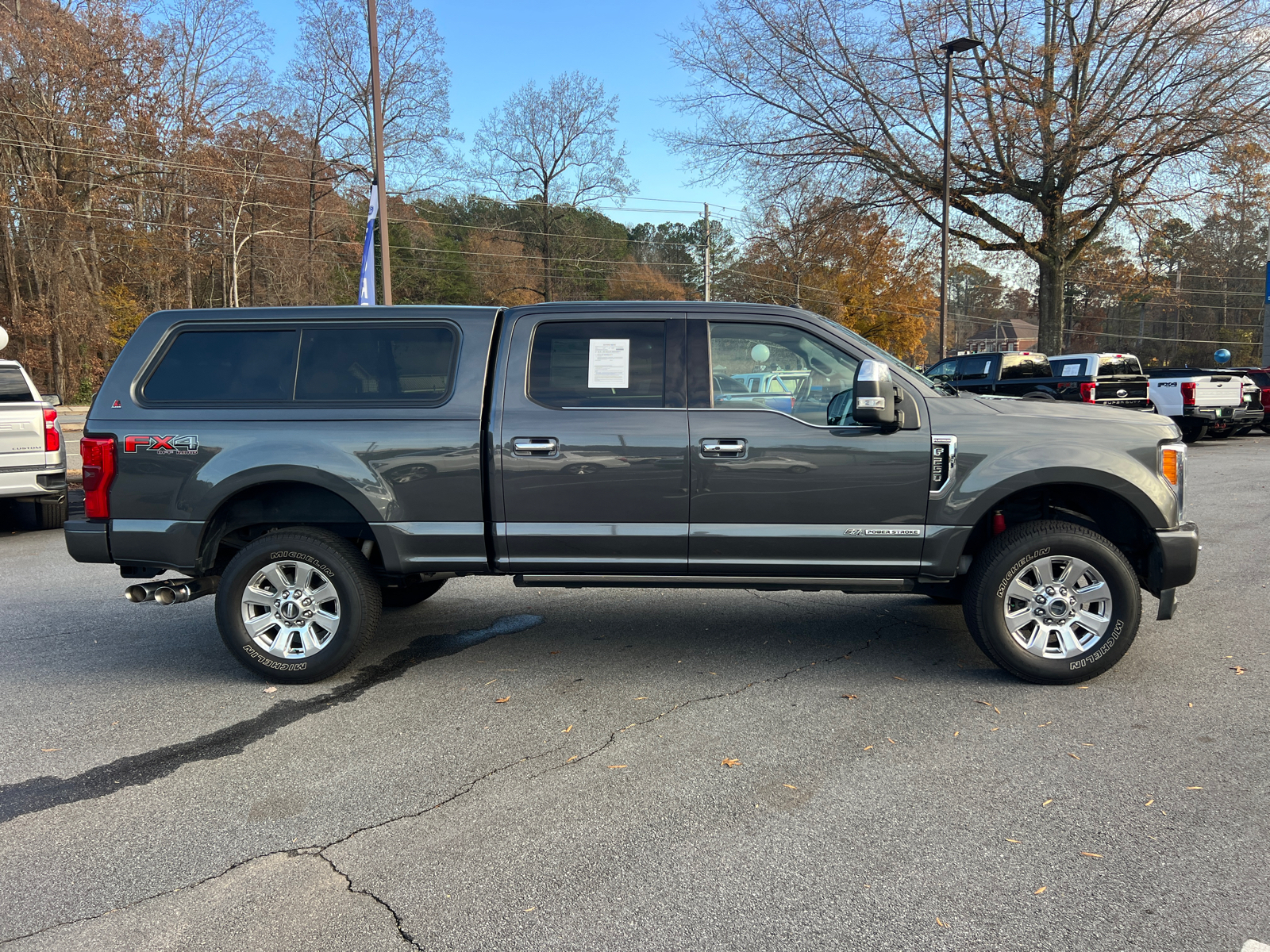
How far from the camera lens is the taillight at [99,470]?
468 centimetres

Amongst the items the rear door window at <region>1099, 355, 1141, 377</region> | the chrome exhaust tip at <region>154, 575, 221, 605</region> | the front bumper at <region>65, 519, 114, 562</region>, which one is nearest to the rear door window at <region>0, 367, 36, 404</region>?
the front bumper at <region>65, 519, 114, 562</region>

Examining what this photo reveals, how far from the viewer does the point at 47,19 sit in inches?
1192

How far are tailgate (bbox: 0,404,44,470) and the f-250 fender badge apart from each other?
4.96 m

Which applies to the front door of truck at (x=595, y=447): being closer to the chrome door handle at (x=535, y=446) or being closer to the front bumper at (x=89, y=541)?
the chrome door handle at (x=535, y=446)

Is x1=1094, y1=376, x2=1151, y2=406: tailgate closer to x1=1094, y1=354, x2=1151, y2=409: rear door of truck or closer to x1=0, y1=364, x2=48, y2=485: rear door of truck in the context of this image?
x1=1094, y1=354, x2=1151, y2=409: rear door of truck

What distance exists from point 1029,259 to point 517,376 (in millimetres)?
26080

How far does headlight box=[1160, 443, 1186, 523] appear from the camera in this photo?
4.50m

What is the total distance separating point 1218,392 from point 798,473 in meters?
17.3

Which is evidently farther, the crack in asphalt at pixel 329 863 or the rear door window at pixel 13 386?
the rear door window at pixel 13 386

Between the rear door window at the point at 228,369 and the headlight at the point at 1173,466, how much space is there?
4.65 metres

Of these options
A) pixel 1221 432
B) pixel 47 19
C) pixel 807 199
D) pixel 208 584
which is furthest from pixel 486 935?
pixel 47 19

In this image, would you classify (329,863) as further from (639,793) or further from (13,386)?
(13,386)

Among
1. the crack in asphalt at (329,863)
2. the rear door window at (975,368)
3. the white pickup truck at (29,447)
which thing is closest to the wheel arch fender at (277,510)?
the crack in asphalt at (329,863)

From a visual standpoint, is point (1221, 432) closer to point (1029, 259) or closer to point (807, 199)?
point (1029, 259)
